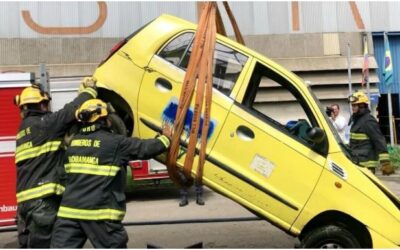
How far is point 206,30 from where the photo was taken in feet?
14.9

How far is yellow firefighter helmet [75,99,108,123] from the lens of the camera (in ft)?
13.0

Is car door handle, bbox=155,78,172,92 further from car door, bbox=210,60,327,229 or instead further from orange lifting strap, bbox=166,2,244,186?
car door, bbox=210,60,327,229

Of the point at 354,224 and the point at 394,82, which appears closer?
the point at 354,224

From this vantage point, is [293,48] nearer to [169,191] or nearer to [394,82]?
[394,82]

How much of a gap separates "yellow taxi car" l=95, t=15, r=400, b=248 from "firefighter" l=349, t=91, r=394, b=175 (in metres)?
2.53

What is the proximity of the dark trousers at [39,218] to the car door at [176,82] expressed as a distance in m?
1.06

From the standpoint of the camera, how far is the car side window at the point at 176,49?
4.62 metres

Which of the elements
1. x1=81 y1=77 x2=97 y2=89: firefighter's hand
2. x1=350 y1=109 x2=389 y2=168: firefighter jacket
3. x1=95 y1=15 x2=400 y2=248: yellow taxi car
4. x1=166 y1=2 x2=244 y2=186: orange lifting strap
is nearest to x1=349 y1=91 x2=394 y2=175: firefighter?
x1=350 y1=109 x2=389 y2=168: firefighter jacket

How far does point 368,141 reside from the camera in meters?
7.23

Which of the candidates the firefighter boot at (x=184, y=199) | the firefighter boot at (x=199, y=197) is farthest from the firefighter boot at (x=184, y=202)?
the firefighter boot at (x=199, y=197)

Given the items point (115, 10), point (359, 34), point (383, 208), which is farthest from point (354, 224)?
point (359, 34)

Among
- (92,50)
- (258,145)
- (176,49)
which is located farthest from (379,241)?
(92,50)

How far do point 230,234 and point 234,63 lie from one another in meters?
3.10

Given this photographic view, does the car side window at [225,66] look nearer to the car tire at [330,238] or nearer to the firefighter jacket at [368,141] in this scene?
the car tire at [330,238]
